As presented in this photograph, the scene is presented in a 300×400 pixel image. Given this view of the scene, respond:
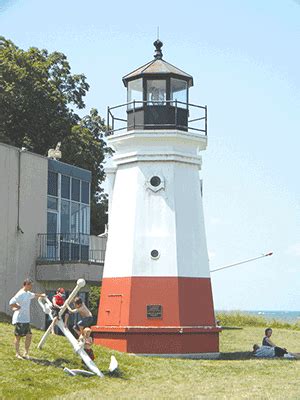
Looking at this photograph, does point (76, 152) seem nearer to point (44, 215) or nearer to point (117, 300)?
point (44, 215)

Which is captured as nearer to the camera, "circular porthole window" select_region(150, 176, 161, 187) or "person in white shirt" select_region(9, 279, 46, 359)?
"person in white shirt" select_region(9, 279, 46, 359)

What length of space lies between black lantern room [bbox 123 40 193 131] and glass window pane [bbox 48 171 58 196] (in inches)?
265

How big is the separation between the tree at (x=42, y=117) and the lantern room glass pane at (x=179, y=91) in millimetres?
15814

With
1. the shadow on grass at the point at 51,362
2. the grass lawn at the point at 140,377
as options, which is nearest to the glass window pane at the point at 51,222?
the grass lawn at the point at 140,377

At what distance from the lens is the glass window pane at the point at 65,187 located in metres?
37.3

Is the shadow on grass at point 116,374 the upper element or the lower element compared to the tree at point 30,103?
lower

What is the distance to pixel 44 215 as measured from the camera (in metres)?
35.8

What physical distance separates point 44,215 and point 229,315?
14.6 m

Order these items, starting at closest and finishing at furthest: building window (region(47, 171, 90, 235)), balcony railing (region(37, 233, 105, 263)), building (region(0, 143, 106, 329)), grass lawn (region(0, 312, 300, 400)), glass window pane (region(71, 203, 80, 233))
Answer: grass lawn (region(0, 312, 300, 400))
building (region(0, 143, 106, 329))
balcony railing (region(37, 233, 105, 263))
building window (region(47, 171, 90, 235))
glass window pane (region(71, 203, 80, 233))

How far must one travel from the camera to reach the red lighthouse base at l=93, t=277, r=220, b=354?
2848cm

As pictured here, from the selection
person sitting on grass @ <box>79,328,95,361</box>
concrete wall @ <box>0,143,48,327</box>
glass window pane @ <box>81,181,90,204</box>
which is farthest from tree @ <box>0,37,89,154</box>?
person sitting on grass @ <box>79,328,95,361</box>

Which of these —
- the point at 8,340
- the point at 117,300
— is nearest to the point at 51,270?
the point at 117,300

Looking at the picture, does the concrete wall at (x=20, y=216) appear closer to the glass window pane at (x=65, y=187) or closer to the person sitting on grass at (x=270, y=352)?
the glass window pane at (x=65, y=187)

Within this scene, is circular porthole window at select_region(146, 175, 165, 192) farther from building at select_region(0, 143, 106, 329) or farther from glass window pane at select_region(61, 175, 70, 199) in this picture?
glass window pane at select_region(61, 175, 70, 199)
